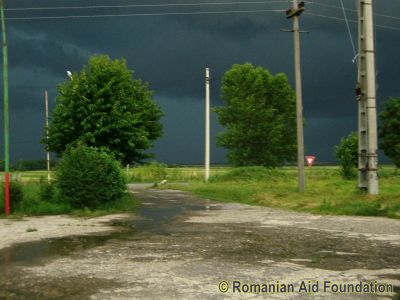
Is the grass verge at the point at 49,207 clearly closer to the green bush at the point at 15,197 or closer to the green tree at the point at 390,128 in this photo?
the green bush at the point at 15,197

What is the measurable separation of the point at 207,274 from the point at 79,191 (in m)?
12.1

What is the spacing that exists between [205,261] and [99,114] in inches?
664

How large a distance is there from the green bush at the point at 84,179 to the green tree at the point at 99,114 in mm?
4413

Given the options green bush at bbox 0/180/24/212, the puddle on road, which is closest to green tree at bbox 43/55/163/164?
green bush at bbox 0/180/24/212

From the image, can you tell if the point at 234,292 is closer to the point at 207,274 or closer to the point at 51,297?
the point at 207,274

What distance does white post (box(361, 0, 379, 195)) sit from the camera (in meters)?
20.4

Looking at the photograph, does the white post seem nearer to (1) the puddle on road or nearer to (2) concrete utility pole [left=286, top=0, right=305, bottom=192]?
(2) concrete utility pole [left=286, top=0, right=305, bottom=192]

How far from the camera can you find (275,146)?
57000mm

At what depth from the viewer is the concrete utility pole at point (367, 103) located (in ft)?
66.9

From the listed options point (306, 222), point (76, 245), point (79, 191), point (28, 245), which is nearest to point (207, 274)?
point (76, 245)

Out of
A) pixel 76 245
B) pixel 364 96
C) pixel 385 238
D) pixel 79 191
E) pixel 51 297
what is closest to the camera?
pixel 51 297

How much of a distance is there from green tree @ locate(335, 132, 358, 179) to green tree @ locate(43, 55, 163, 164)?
18406mm

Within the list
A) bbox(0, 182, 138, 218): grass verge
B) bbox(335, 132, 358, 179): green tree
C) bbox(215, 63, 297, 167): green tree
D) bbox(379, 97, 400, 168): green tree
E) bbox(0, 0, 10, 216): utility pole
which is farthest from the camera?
bbox(379, 97, 400, 168): green tree

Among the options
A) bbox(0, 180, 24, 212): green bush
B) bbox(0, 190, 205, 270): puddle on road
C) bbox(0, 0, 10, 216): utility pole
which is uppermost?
bbox(0, 0, 10, 216): utility pole
